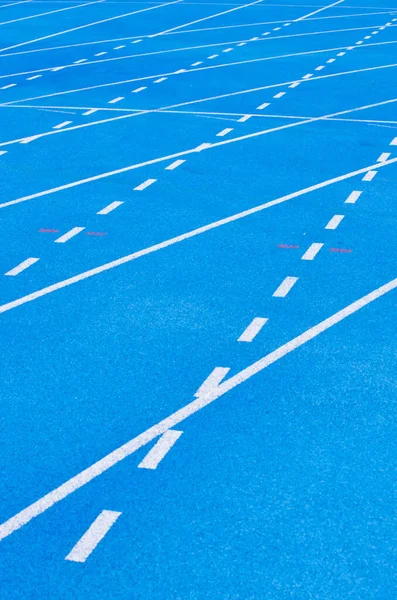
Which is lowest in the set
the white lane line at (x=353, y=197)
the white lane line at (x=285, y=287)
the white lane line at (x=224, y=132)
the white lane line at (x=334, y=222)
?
the white lane line at (x=353, y=197)

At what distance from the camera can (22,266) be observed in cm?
1123

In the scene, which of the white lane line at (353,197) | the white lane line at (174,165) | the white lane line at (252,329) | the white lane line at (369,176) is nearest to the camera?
the white lane line at (252,329)

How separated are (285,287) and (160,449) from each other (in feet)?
11.5

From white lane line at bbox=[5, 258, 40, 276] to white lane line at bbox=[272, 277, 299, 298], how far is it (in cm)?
283

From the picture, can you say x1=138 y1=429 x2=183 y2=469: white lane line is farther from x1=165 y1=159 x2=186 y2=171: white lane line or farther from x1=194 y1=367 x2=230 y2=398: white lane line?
x1=165 y1=159 x2=186 y2=171: white lane line

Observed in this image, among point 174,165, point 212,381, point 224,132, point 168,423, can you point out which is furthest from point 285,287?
point 224,132

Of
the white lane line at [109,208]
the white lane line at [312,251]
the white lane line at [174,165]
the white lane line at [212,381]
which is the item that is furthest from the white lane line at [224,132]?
the white lane line at [212,381]

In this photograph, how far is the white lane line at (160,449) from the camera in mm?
7203

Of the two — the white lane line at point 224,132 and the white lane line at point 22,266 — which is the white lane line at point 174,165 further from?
the white lane line at point 22,266

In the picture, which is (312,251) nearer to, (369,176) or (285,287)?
(285,287)

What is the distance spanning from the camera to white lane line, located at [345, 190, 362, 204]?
1336cm

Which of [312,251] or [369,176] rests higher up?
[312,251]

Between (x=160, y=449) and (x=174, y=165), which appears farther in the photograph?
(x=174, y=165)

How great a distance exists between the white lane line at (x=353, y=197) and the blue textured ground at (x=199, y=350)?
9 cm
